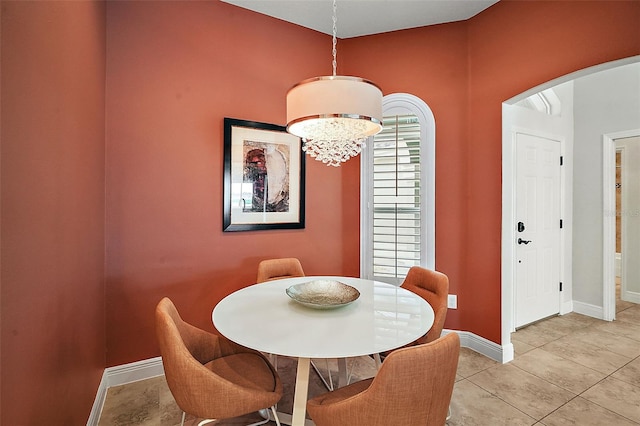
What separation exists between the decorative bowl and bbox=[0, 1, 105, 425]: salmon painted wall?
1.07 m

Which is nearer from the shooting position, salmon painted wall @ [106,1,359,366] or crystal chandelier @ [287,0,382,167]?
crystal chandelier @ [287,0,382,167]

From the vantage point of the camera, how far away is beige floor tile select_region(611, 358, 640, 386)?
2373 mm

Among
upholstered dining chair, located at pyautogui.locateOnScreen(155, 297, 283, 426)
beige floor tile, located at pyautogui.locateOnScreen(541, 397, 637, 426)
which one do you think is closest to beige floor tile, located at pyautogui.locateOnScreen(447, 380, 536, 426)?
beige floor tile, located at pyautogui.locateOnScreen(541, 397, 637, 426)

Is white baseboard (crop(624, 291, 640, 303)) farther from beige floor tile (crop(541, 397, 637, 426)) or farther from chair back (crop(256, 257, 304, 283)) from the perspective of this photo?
chair back (crop(256, 257, 304, 283))

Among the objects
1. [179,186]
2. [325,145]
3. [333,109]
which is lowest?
[179,186]

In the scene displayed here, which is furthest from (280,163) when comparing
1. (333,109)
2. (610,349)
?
(610,349)

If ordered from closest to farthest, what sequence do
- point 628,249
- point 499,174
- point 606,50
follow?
A: 1. point 606,50
2. point 499,174
3. point 628,249

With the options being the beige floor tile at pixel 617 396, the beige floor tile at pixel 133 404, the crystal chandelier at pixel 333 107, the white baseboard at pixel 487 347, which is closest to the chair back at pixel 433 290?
the white baseboard at pixel 487 347

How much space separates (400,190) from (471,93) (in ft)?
3.59

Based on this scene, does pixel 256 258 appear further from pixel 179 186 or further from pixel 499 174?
pixel 499 174

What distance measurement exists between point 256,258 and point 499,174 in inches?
89.1

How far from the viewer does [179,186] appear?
8.11 feet

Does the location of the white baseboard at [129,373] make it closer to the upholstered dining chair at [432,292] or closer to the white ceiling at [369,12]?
the upholstered dining chair at [432,292]

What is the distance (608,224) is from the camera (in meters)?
3.55
